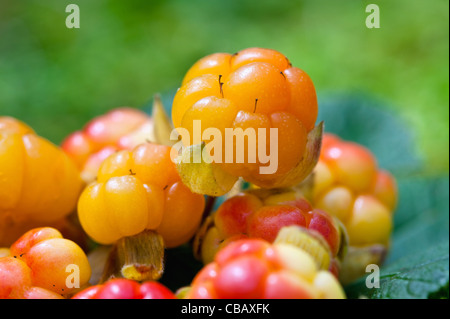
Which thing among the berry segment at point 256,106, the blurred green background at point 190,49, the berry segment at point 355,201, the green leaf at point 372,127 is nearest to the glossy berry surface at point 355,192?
the berry segment at point 355,201

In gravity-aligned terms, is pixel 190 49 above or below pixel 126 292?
above

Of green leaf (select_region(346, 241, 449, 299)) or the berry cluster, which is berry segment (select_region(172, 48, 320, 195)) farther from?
green leaf (select_region(346, 241, 449, 299))

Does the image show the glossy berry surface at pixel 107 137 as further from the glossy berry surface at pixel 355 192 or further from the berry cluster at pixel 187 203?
the glossy berry surface at pixel 355 192

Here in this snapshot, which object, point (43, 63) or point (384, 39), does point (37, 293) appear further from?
point (384, 39)

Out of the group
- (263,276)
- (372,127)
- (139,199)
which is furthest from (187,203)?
(372,127)

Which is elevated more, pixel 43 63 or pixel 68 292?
pixel 43 63

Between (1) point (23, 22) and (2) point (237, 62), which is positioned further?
(1) point (23, 22)

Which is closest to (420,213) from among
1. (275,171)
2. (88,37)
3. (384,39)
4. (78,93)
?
(275,171)

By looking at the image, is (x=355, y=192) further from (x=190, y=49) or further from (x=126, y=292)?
(x=190, y=49)
